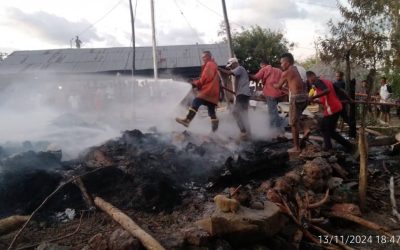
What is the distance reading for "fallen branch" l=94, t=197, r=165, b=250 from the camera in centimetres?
338

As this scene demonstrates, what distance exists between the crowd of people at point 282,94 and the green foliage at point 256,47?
60.6 feet

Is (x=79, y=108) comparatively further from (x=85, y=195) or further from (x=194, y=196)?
(x=194, y=196)

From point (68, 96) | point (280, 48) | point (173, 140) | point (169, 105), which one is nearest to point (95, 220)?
point (173, 140)

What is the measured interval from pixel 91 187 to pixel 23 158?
1645 mm

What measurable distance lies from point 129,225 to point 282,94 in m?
6.14

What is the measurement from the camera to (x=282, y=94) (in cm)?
905

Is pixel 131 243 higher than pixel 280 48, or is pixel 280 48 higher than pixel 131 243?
pixel 280 48

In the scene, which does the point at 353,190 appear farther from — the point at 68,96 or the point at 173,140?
the point at 68,96

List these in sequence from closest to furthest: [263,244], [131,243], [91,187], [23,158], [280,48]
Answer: [131,243], [263,244], [91,187], [23,158], [280,48]

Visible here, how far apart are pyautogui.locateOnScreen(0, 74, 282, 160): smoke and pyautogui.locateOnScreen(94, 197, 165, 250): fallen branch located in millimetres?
2986

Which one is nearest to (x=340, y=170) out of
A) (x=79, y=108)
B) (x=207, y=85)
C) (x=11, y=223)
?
(x=207, y=85)

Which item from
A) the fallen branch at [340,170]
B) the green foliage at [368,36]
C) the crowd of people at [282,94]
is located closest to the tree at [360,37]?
the green foliage at [368,36]

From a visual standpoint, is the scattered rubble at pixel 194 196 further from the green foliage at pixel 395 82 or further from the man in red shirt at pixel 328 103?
the green foliage at pixel 395 82

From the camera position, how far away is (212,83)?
804 centimetres
